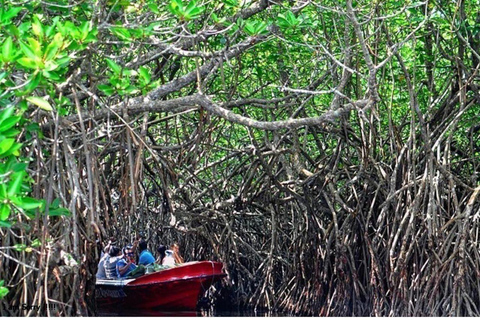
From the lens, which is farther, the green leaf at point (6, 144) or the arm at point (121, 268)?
the arm at point (121, 268)

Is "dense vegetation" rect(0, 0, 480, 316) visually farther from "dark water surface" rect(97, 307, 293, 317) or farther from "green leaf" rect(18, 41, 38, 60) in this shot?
"dark water surface" rect(97, 307, 293, 317)

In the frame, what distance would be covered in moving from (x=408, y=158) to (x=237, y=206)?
2.83 meters

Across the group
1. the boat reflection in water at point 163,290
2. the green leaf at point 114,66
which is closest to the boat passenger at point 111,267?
the boat reflection in water at point 163,290

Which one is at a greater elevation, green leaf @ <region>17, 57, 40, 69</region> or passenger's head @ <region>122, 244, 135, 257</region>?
green leaf @ <region>17, 57, 40, 69</region>

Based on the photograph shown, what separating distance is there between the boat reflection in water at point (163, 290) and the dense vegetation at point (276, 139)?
0.57 meters

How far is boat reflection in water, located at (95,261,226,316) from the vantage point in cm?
1050

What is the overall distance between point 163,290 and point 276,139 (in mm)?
3149

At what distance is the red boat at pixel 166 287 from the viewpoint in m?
10.5

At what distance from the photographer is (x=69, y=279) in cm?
679

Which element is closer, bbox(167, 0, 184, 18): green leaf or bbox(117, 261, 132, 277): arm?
bbox(167, 0, 184, 18): green leaf

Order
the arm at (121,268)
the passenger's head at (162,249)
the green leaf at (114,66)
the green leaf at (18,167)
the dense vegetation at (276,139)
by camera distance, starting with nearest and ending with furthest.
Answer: the green leaf at (18,167) → the green leaf at (114,66) → the dense vegetation at (276,139) → the arm at (121,268) → the passenger's head at (162,249)

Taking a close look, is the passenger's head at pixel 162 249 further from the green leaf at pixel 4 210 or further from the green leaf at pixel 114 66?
the green leaf at pixel 4 210

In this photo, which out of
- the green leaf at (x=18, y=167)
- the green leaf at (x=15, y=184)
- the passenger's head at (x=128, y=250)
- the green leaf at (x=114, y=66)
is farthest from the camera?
the passenger's head at (x=128, y=250)

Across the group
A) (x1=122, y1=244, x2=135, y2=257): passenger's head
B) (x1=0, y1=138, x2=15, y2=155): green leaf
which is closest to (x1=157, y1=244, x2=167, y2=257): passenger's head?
(x1=122, y1=244, x2=135, y2=257): passenger's head
